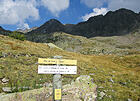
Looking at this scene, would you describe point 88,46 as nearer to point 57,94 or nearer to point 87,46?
point 87,46

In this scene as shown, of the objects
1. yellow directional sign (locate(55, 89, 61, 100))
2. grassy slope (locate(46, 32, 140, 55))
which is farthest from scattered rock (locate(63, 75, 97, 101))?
grassy slope (locate(46, 32, 140, 55))

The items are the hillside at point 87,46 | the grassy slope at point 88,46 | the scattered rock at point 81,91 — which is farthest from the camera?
the grassy slope at point 88,46

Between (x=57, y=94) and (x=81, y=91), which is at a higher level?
(x=57, y=94)

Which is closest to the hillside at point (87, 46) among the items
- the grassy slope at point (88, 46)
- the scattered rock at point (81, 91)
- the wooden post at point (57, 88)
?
the grassy slope at point (88, 46)

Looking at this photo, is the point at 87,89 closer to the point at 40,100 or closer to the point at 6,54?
the point at 40,100

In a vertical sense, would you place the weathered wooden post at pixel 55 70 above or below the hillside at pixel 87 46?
below

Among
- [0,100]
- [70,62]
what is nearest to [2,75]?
[0,100]

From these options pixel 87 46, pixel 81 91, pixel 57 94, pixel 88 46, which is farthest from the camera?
pixel 88 46

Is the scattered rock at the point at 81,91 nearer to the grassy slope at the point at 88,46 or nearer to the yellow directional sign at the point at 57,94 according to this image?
the yellow directional sign at the point at 57,94

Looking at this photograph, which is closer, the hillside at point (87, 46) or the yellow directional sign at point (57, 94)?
the yellow directional sign at point (57, 94)

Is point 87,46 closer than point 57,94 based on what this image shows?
No

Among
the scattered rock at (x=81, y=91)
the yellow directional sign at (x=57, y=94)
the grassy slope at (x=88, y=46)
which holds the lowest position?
the scattered rock at (x=81, y=91)

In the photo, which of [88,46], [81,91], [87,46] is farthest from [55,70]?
[88,46]

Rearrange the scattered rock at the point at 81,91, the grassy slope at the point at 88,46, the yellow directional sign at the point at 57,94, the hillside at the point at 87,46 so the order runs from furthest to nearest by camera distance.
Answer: the grassy slope at the point at 88,46, the hillside at the point at 87,46, the scattered rock at the point at 81,91, the yellow directional sign at the point at 57,94
